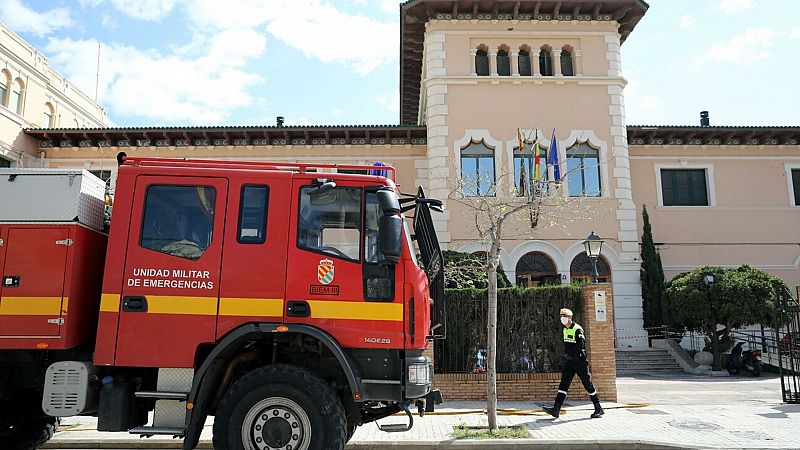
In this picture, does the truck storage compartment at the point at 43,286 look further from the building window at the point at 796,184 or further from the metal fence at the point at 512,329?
the building window at the point at 796,184

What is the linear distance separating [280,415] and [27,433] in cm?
387

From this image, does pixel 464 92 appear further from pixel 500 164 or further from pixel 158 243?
pixel 158 243

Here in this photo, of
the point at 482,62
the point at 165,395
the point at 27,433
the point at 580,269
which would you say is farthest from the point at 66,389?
the point at 482,62

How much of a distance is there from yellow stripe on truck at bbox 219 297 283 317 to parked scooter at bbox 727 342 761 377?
17.4 metres

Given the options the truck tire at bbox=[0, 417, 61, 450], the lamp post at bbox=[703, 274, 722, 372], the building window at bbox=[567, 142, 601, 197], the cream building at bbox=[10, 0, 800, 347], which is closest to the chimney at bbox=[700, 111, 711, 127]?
the cream building at bbox=[10, 0, 800, 347]

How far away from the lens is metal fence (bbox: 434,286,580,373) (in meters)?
12.7

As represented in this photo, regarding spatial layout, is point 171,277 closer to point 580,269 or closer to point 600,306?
point 600,306

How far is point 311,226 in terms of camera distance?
19.6 ft

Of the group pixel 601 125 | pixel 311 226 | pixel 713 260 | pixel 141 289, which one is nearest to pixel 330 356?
pixel 311 226

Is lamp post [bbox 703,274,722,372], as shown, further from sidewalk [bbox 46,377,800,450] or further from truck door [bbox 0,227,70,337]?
truck door [bbox 0,227,70,337]

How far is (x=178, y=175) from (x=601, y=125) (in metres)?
19.0

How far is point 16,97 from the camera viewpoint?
2422cm

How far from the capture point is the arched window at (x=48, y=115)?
88.3 ft

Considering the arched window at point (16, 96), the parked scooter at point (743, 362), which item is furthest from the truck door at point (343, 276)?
the arched window at point (16, 96)
